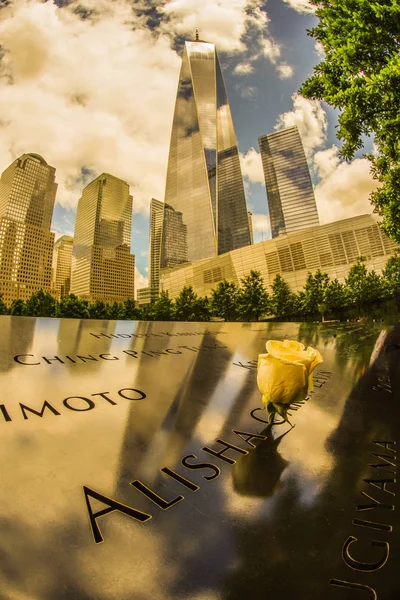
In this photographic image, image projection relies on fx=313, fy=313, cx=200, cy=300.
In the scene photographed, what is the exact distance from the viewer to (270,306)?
48812 millimetres

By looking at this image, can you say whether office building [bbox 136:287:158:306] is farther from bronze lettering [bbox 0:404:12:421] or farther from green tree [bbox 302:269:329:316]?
bronze lettering [bbox 0:404:12:421]

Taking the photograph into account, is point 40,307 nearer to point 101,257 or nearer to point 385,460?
point 385,460

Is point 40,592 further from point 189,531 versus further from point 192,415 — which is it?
point 192,415

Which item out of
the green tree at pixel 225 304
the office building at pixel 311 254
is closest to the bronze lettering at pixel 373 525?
the green tree at pixel 225 304

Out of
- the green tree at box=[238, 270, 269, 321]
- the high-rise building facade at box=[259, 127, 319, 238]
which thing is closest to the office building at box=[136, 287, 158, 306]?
the high-rise building facade at box=[259, 127, 319, 238]

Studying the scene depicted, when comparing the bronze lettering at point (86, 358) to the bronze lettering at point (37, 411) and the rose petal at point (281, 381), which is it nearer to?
the bronze lettering at point (37, 411)

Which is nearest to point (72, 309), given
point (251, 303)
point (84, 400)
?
point (251, 303)

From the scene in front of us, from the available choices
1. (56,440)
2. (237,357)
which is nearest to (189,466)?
(56,440)

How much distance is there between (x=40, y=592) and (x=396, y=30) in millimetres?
11284

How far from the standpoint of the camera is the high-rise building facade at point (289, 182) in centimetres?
15450

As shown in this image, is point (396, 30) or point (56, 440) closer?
point (56, 440)

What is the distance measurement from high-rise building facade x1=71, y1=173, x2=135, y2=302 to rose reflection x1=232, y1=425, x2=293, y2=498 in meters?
170

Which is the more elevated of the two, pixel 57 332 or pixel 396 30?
pixel 396 30

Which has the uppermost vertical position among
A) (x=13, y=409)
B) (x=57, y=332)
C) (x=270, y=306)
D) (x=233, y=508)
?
(x=270, y=306)
